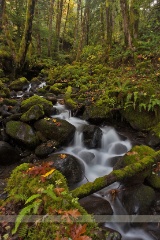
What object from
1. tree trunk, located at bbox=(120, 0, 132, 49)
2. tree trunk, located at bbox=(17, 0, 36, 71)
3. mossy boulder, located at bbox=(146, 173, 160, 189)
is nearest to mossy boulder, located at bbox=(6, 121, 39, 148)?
mossy boulder, located at bbox=(146, 173, 160, 189)

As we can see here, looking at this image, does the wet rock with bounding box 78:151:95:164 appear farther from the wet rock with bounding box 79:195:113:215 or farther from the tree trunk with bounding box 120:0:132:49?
the tree trunk with bounding box 120:0:132:49

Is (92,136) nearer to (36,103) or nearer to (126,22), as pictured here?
(36,103)

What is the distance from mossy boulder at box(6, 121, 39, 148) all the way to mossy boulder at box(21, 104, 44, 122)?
1.26ft

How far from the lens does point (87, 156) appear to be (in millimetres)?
7988

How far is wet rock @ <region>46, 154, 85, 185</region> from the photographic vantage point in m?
6.30

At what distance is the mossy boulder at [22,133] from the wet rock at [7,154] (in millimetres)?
459

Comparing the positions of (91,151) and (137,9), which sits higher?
(137,9)

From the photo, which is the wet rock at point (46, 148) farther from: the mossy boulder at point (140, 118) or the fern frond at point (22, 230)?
the fern frond at point (22, 230)

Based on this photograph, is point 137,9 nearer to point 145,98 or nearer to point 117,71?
point 117,71

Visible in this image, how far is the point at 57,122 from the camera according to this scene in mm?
8445

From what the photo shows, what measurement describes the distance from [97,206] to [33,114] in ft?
15.4

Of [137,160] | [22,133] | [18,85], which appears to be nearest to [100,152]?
[137,160]

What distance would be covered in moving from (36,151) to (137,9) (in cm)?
1307

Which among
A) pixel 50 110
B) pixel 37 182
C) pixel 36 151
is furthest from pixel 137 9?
pixel 37 182
